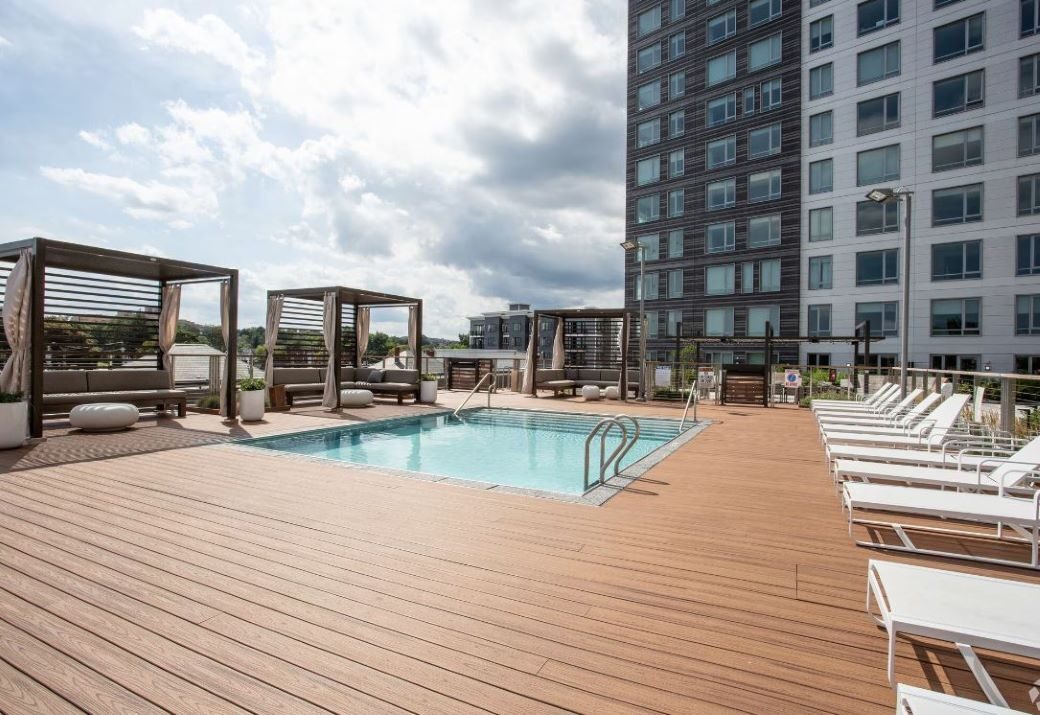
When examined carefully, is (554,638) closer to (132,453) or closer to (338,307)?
(132,453)

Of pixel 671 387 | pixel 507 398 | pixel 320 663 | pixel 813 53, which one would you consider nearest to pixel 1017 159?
pixel 813 53

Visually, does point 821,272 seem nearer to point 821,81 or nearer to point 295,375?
point 821,81

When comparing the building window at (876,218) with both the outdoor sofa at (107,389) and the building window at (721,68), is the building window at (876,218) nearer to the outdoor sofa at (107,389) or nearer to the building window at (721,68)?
the building window at (721,68)

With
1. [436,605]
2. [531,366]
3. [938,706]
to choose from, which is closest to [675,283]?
[531,366]

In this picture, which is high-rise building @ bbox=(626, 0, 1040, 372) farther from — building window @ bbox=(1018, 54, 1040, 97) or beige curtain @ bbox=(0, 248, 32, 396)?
beige curtain @ bbox=(0, 248, 32, 396)

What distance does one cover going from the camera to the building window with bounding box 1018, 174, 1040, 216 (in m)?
17.5

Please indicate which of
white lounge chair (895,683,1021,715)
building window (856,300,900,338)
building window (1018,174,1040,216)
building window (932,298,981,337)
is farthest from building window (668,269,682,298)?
white lounge chair (895,683,1021,715)

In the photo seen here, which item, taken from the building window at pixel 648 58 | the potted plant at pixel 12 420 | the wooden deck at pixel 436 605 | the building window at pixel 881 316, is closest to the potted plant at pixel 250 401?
the potted plant at pixel 12 420

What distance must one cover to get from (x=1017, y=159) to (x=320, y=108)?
21.8 metres

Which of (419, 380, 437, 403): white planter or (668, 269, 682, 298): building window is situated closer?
(419, 380, 437, 403): white planter

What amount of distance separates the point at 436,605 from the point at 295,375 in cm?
1053

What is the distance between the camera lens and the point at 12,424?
6.44 metres

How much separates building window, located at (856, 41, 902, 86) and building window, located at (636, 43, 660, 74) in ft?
31.0

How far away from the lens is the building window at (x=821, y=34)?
22.2m
